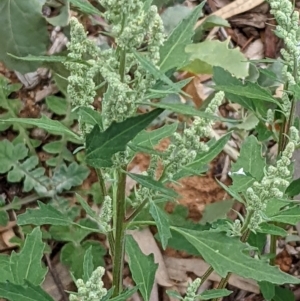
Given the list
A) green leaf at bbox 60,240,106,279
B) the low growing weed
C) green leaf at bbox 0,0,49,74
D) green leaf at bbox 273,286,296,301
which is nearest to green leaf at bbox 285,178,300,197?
the low growing weed

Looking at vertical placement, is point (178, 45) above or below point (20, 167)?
above

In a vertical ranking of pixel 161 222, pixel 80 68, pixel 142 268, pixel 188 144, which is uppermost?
pixel 80 68

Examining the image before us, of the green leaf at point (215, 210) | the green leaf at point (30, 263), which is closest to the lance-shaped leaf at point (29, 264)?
the green leaf at point (30, 263)

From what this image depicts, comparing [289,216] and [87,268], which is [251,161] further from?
[87,268]

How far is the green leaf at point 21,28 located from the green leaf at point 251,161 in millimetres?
721

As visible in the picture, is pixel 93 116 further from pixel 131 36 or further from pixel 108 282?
pixel 108 282

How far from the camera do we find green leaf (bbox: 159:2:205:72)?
95 centimetres

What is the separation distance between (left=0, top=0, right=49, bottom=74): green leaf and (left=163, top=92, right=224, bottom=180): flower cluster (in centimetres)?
86

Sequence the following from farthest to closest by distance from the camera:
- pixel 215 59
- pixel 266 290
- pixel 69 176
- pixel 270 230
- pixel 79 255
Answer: pixel 215 59, pixel 69 176, pixel 79 255, pixel 266 290, pixel 270 230

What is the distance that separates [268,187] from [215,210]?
0.67 metres

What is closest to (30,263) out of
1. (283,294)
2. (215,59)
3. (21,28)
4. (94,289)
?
(94,289)

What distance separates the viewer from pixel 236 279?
5.45 feet

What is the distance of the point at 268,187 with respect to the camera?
98 cm

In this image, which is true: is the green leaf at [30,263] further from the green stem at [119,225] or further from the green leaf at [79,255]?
the green leaf at [79,255]
